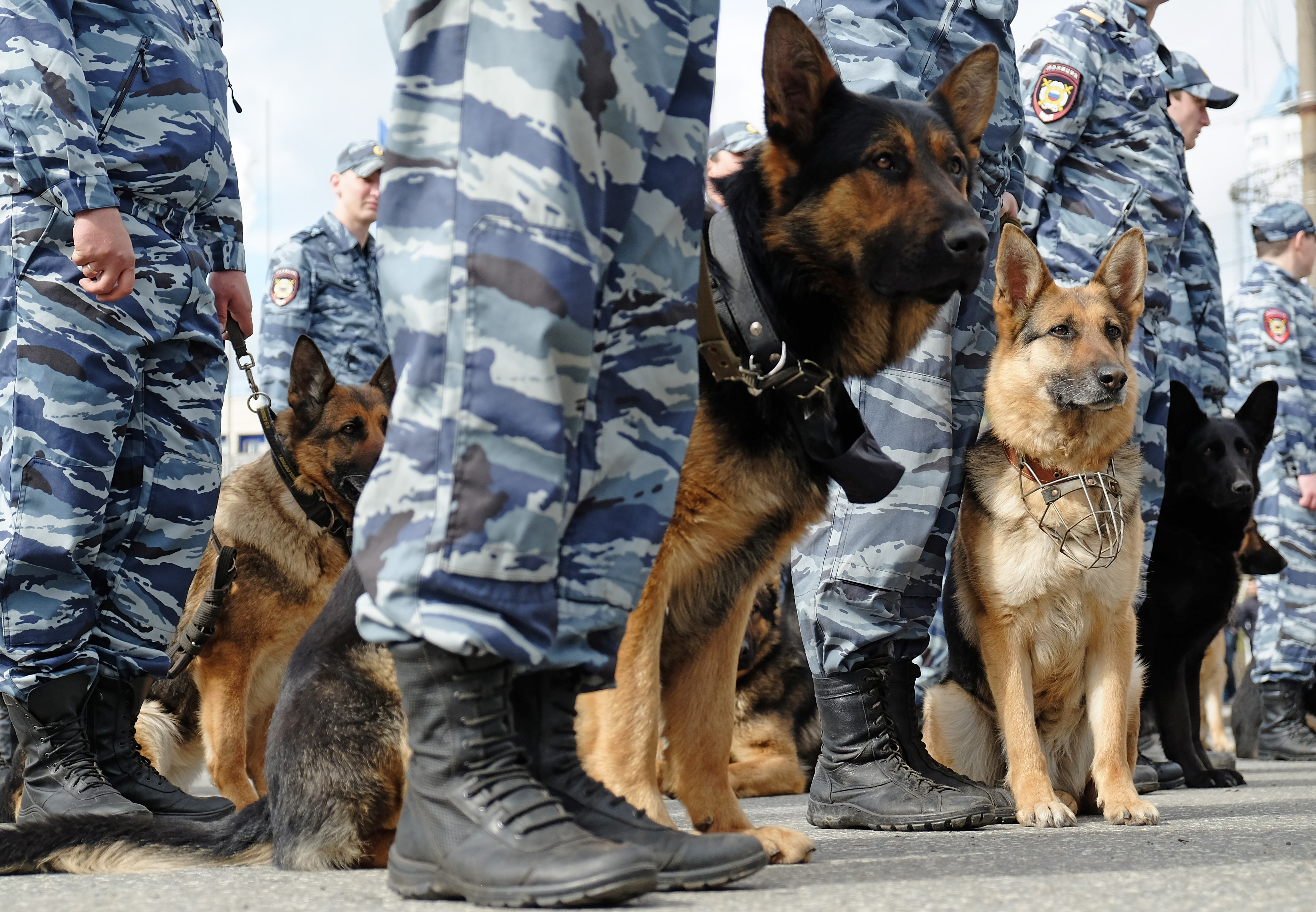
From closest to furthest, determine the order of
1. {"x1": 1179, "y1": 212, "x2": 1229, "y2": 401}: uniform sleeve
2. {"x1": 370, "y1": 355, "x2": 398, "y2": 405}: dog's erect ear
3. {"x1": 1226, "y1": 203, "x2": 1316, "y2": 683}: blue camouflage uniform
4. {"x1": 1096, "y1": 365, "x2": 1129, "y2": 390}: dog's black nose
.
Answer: {"x1": 1096, "y1": 365, "x2": 1129, "y2": 390}: dog's black nose → {"x1": 370, "y1": 355, "x2": 398, "y2": 405}: dog's erect ear → {"x1": 1179, "y1": 212, "x2": 1229, "y2": 401}: uniform sleeve → {"x1": 1226, "y1": 203, "x2": 1316, "y2": 683}: blue camouflage uniform

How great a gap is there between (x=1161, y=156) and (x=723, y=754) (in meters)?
3.43

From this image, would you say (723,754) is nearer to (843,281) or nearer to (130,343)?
(843,281)

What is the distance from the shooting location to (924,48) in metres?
3.30

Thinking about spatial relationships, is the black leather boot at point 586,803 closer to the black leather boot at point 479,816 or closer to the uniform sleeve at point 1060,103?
the black leather boot at point 479,816

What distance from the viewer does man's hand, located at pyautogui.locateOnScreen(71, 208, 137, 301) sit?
2.67 meters

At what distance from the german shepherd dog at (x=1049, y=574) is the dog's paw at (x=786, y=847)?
1157 mm

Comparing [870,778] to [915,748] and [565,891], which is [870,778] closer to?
[915,748]

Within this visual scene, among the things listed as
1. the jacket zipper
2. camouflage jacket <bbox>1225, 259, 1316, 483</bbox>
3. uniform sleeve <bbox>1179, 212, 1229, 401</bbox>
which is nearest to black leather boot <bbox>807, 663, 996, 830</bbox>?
the jacket zipper

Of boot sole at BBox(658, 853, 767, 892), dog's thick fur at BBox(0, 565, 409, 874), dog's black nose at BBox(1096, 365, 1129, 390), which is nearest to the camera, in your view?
boot sole at BBox(658, 853, 767, 892)

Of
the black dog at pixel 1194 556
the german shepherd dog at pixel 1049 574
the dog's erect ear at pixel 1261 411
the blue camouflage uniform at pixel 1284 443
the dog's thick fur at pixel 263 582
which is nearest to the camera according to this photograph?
the german shepherd dog at pixel 1049 574

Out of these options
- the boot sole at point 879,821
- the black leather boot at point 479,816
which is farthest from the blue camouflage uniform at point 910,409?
the black leather boot at point 479,816

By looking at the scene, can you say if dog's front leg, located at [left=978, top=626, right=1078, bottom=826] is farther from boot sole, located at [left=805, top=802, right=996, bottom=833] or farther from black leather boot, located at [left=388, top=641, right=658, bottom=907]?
black leather boot, located at [left=388, top=641, right=658, bottom=907]

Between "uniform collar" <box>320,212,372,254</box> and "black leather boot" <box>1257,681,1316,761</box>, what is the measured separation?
5.93 meters

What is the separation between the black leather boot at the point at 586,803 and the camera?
5.33ft
